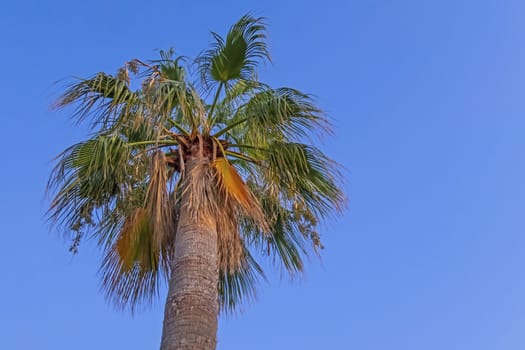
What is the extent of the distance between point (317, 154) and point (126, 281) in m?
2.72

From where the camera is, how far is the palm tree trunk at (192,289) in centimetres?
633

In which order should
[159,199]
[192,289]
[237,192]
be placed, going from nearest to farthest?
1. [192,289]
2. [159,199]
3. [237,192]

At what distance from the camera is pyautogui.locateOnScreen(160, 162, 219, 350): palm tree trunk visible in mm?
6332

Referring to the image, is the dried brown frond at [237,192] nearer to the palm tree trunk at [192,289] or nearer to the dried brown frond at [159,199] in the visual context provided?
the palm tree trunk at [192,289]

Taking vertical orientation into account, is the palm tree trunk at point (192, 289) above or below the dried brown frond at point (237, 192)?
below

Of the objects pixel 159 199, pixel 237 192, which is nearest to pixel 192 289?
pixel 159 199

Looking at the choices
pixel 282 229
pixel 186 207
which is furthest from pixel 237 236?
pixel 282 229

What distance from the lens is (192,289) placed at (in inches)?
263

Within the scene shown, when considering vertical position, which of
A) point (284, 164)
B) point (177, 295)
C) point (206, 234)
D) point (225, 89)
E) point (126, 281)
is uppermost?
point (225, 89)

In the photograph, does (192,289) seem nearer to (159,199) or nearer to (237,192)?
(159,199)

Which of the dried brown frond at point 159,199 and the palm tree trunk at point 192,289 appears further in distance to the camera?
the dried brown frond at point 159,199

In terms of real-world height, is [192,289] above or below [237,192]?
below

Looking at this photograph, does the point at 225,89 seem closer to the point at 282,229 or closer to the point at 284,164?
the point at 284,164

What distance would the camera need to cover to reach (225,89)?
29.2 ft
